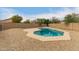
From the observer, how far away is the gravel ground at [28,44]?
200cm

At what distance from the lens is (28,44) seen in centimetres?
200

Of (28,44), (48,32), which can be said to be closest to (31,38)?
(28,44)

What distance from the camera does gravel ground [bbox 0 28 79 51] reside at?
6.55ft

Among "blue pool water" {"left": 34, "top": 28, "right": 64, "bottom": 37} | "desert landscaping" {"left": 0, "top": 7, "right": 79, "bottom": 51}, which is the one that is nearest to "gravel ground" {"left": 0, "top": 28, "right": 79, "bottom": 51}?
"desert landscaping" {"left": 0, "top": 7, "right": 79, "bottom": 51}

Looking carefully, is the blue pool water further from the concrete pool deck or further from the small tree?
the small tree

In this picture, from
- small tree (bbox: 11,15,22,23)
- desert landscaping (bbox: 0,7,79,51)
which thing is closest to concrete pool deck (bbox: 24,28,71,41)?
desert landscaping (bbox: 0,7,79,51)

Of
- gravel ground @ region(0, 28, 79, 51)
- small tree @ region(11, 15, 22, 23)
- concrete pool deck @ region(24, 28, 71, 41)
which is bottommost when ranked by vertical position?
gravel ground @ region(0, 28, 79, 51)

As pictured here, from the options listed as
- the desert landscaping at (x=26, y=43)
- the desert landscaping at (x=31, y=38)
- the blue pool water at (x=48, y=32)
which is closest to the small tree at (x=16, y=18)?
the desert landscaping at (x=31, y=38)

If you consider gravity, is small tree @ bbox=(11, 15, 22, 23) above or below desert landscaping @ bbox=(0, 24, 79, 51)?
above

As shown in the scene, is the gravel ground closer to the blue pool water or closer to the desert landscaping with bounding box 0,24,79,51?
the desert landscaping with bounding box 0,24,79,51

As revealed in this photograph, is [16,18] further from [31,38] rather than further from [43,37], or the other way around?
[43,37]
